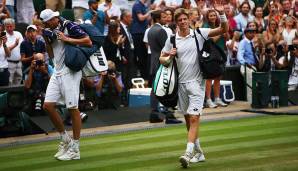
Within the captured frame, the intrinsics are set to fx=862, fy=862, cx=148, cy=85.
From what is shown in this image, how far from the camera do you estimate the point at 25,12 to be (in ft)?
69.5

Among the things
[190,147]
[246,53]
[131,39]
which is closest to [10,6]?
[131,39]

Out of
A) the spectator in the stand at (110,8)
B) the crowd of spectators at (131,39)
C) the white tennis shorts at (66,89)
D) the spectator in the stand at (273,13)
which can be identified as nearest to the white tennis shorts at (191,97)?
the white tennis shorts at (66,89)

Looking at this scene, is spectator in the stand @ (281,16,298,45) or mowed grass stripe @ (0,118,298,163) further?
spectator in the stand @ (281,16,298,45)

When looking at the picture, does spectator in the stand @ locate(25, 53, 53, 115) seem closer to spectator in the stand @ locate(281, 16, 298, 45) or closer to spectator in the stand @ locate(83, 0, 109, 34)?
spectator in the stand @ locate(83, 0, 109, 34)

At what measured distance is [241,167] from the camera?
1198 centimetres

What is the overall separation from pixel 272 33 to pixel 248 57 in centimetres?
207

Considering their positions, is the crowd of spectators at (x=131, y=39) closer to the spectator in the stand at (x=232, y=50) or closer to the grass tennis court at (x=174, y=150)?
the spectator in the stand at (x=232, y=50)

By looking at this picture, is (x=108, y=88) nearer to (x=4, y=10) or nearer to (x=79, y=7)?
(x=4, y=10)

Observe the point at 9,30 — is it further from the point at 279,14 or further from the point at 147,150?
the point at 279,14

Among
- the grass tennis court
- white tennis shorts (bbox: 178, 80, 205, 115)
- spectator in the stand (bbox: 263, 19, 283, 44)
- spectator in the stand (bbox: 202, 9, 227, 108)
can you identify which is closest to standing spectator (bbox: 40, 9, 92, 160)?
the grass tennis court

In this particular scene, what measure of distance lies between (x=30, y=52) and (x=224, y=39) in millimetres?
5186

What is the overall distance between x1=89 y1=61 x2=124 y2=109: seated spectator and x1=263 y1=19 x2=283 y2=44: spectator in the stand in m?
5.11

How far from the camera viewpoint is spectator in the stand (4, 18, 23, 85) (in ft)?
63.3

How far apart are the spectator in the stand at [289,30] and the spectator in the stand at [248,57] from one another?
7.32 feet
